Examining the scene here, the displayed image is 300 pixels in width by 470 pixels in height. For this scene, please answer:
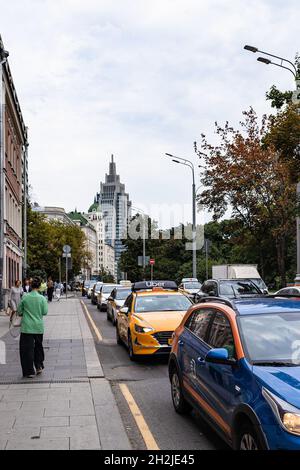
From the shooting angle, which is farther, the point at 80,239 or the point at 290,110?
the point at 80,239

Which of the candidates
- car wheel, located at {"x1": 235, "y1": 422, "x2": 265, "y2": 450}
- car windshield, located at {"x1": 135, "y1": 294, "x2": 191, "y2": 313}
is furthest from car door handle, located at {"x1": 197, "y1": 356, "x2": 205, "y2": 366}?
car windshield, located at {"x1": 135, "y1": 294, "x2": 191, "y2": 313}

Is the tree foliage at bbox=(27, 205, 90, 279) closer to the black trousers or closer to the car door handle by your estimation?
the black trousers

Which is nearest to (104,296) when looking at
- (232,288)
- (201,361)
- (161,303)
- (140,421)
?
(232,288)

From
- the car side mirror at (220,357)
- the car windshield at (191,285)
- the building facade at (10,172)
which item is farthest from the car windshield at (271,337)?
the car windshield at (191,285)

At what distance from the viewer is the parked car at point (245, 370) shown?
4230mm

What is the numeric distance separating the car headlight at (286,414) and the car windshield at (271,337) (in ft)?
2.40

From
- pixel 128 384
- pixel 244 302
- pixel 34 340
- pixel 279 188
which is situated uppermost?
pixel 279 188

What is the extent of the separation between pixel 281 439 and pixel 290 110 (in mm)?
16512

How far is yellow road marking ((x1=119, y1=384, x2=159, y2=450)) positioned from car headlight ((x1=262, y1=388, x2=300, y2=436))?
1.96 metres

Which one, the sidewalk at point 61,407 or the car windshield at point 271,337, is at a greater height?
the car windshield at point 271,337

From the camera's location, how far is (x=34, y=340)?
9.79 m

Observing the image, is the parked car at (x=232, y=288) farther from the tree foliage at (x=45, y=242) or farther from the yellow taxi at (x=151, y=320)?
the tree foliage at (x=45, y=242)
